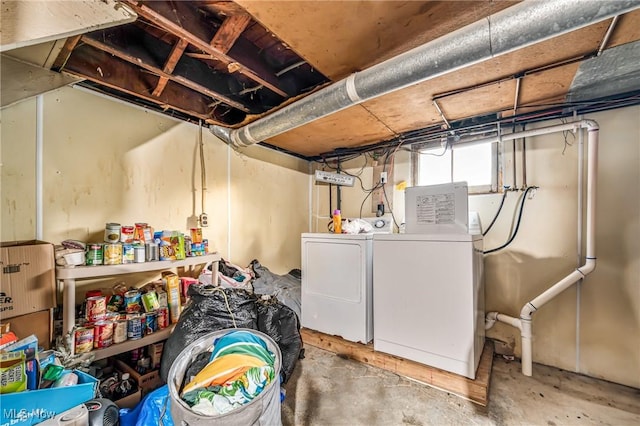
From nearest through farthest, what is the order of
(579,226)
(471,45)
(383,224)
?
(471,45), (579,226), (383,224)

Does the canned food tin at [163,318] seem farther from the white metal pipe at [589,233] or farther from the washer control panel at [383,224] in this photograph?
the white metal pipe at [589,233]

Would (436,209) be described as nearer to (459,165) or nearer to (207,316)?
(459,165)

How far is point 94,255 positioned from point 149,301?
1.45ft

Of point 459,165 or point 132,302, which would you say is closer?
point 132,302

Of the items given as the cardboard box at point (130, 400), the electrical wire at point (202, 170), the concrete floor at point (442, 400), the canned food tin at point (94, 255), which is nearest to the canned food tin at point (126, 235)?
the canned food tin at point (94, 255)

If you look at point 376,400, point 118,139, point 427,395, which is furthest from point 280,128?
point 427,395

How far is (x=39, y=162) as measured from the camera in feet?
4.96

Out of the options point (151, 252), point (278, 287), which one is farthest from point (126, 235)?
point (278, 287)

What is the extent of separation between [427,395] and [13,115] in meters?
3.08

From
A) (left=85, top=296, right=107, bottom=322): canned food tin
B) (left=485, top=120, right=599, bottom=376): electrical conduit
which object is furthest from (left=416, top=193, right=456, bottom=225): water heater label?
(left=85, top=296, right=107, bottom=322): canned food tin

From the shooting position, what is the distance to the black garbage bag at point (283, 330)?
167 centimetres

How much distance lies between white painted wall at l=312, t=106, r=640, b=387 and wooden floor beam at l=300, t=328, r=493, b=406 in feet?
1.75

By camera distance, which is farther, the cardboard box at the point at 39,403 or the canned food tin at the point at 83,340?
the canned food tin at the point at 83,340

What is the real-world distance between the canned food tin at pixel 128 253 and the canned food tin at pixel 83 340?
15.6 inches
